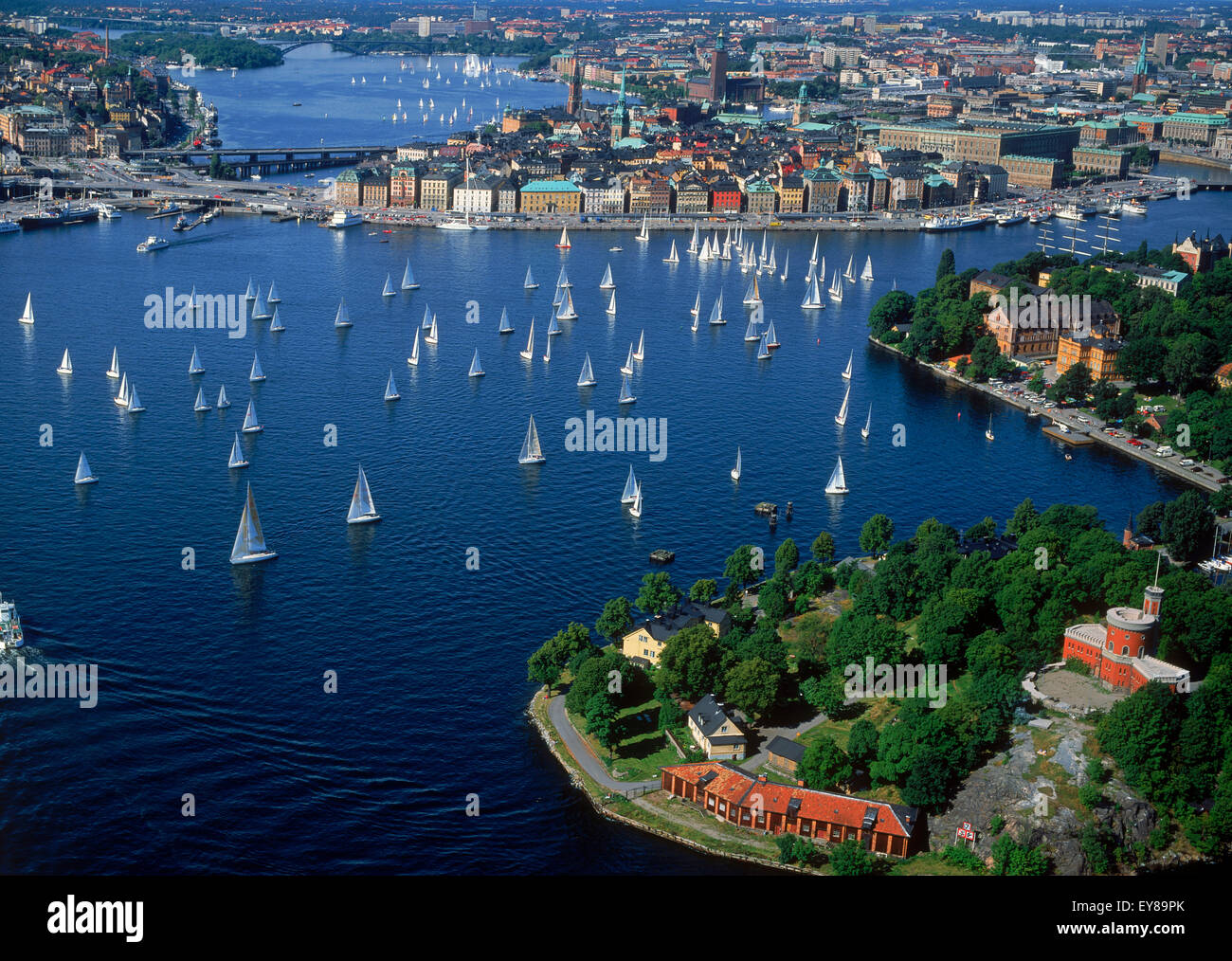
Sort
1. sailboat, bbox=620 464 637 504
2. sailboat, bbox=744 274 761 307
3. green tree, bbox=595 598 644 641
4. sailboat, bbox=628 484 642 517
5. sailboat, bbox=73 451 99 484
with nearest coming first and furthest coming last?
green tree, bbox=595 598 644 641 → sailboat, bbox=628 484 642 517 → sailboat, bbox=620 464 637 504 → sailboat, bbox=73 451 99 484 → sailboat, bbox=744 274 761 307

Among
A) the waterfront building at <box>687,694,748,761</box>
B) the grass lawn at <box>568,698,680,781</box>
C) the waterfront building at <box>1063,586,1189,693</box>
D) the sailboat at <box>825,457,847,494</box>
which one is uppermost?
the waterfront building at <box>1063,586,1189,693</box>

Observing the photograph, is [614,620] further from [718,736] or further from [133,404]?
[133,404]

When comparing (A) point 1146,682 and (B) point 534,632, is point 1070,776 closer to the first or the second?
(A) point 1146,682

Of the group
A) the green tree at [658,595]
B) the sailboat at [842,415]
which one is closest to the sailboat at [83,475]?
the green tree at [658,595]

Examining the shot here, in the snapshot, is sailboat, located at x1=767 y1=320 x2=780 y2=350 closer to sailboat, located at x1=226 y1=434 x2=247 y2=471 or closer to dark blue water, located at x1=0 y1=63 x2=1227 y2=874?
dark blue water, located at x1=0 y1=63 x2=1227 y2=874

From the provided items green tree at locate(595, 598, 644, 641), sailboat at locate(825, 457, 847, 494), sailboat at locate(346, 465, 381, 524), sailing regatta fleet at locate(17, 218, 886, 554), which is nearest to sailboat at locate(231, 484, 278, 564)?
sailing regatta fleet at locate(17, 218, 886, 554)

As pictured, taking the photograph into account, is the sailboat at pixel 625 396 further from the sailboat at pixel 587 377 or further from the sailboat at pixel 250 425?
the sailboat at pixel 250 425
